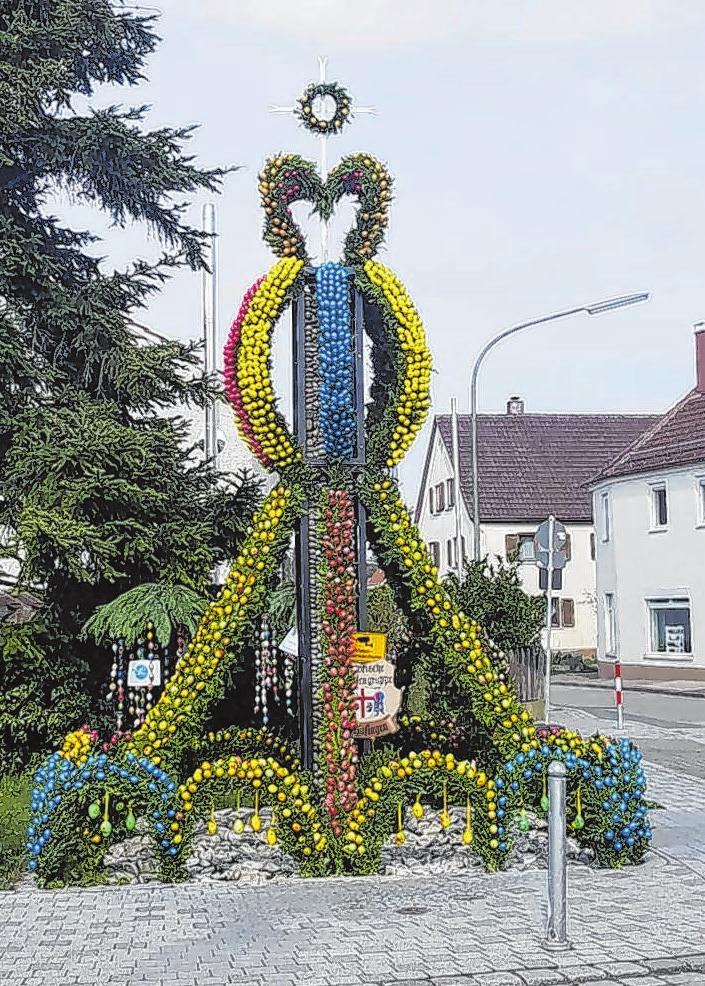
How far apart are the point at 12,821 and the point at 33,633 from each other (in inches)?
126

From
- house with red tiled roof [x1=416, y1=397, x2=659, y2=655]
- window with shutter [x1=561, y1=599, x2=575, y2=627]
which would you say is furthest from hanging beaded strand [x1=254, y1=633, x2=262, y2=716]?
window with shutter [x1=561, y1=599, x2=575, y2=627]

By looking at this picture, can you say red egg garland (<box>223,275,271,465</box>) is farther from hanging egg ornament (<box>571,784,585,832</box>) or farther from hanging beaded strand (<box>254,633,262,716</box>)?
hanging egg ornament (<box>571,784,585,832</box>)

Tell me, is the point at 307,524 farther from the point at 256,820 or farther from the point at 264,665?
the point at 256,820

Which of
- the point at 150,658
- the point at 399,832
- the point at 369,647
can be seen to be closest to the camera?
the point at 399,832

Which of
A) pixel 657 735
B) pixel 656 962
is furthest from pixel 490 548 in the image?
pixel 656 962

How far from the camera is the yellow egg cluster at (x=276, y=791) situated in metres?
9.59

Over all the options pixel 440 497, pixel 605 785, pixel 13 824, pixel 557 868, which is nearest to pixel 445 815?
pixel 605 785

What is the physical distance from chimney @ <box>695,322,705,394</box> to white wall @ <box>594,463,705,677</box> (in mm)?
4165

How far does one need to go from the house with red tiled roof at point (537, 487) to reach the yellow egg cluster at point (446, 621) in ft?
128

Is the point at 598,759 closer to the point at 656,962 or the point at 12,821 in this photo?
the point at 656,962

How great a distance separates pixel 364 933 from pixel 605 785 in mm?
2715

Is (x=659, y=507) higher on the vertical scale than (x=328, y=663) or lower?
higher

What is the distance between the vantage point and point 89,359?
1524 centimetres

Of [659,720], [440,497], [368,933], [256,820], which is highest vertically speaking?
[440,497]
